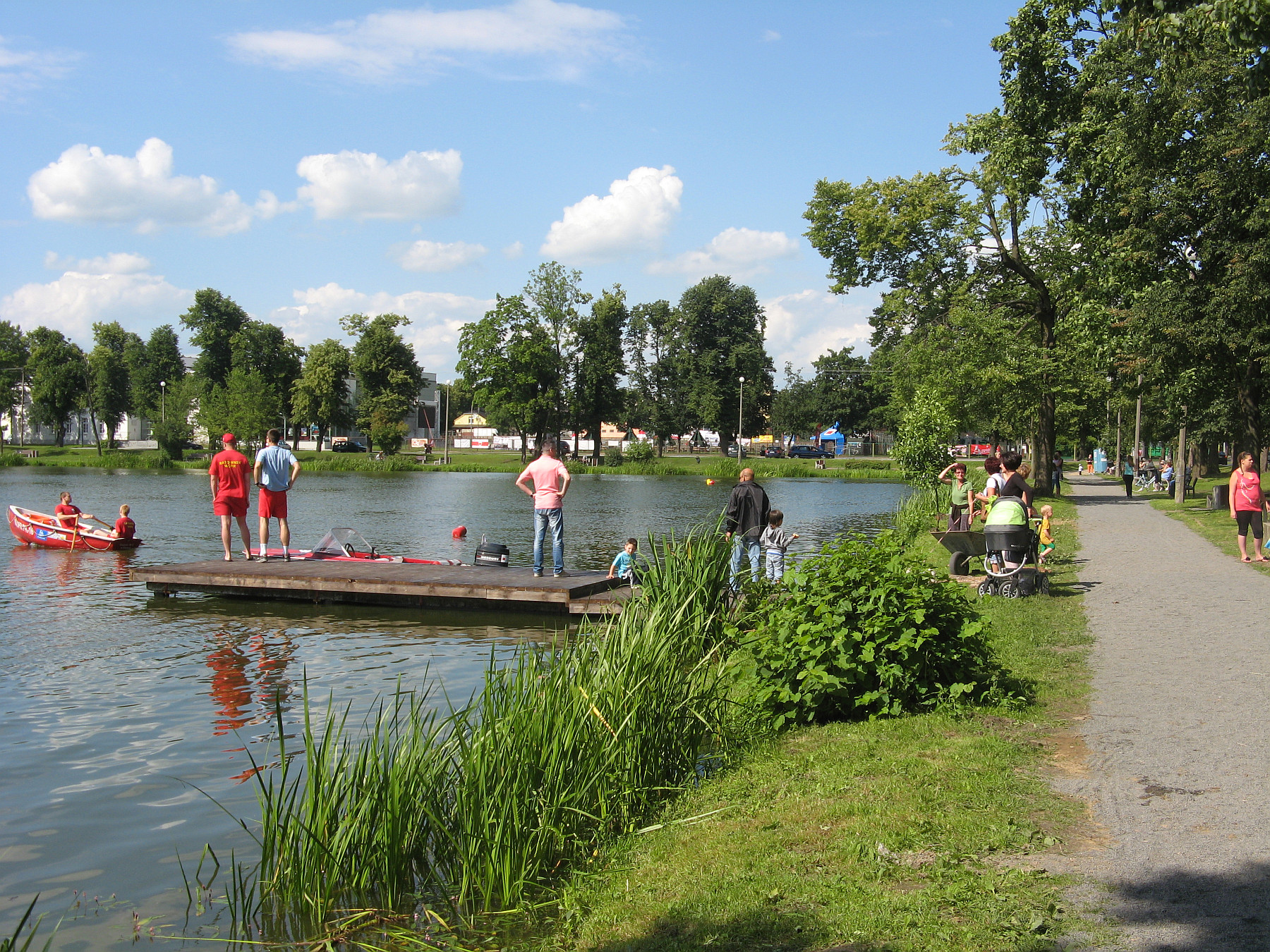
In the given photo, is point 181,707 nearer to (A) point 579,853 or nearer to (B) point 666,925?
(A) point 579,853

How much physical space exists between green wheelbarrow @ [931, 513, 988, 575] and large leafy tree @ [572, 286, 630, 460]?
71.2 meters

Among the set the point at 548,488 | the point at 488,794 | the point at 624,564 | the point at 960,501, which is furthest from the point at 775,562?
the point at 488,794

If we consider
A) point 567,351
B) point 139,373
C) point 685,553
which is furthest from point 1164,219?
point 139,373

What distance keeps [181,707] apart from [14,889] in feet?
13.0

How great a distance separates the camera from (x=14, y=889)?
19.6 feet

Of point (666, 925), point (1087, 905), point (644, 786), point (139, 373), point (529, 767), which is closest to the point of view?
point (1087, 905)

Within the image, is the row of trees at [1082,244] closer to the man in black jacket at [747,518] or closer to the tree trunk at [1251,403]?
the tree trunk at [1251,403]

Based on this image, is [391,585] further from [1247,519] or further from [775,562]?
[1247,519]

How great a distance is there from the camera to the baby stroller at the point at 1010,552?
12.3 m

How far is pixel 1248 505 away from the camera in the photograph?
53.2 ft

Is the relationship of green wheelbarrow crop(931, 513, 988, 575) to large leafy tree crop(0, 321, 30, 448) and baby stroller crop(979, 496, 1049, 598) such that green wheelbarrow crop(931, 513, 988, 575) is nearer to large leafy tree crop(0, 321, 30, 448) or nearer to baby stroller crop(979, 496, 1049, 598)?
baby stroller crop(979, 496, 1049, 598)

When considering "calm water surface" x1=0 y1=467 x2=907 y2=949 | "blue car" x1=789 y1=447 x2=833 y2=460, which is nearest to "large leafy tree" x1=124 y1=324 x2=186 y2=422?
"blue car" x1=789 y1=447 x2=833 y2=460

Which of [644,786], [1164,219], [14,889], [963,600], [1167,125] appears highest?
[1167,125]

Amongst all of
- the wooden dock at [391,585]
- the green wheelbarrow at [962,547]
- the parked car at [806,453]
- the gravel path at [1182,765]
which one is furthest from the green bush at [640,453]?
the gravel path at [1182,765]
